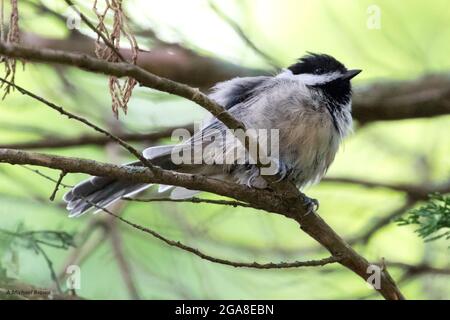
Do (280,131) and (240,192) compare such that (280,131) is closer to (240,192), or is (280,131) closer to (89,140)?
(240,192)

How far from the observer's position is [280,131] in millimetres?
3336

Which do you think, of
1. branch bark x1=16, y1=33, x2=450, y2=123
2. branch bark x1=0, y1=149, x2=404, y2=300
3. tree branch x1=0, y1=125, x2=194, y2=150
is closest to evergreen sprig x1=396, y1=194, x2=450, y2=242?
branch bark x1=0, y1=149, x2=404, y2=300

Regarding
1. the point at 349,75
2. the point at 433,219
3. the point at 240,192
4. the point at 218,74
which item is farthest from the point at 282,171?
the point at 218,74

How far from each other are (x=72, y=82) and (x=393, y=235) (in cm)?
238

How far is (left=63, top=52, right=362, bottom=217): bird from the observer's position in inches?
131

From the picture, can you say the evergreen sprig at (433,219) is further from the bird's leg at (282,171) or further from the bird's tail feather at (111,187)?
the bird's tail feather at (111,187)

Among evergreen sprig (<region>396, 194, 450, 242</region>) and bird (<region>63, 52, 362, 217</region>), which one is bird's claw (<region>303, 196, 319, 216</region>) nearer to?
bird (<region>63, 52, 362, 217</region>)

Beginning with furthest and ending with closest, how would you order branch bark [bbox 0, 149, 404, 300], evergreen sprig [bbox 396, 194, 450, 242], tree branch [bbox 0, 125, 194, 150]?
tree branch [bbox 0, 125, 194, 150]
evergreen sprig [bbox 396, 194, 450, 242]
branch bark [bbox 0, 149, 404, 300]

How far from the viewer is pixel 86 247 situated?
456cm

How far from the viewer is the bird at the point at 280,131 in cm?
334

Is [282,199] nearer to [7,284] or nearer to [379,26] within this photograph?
[7,284]
